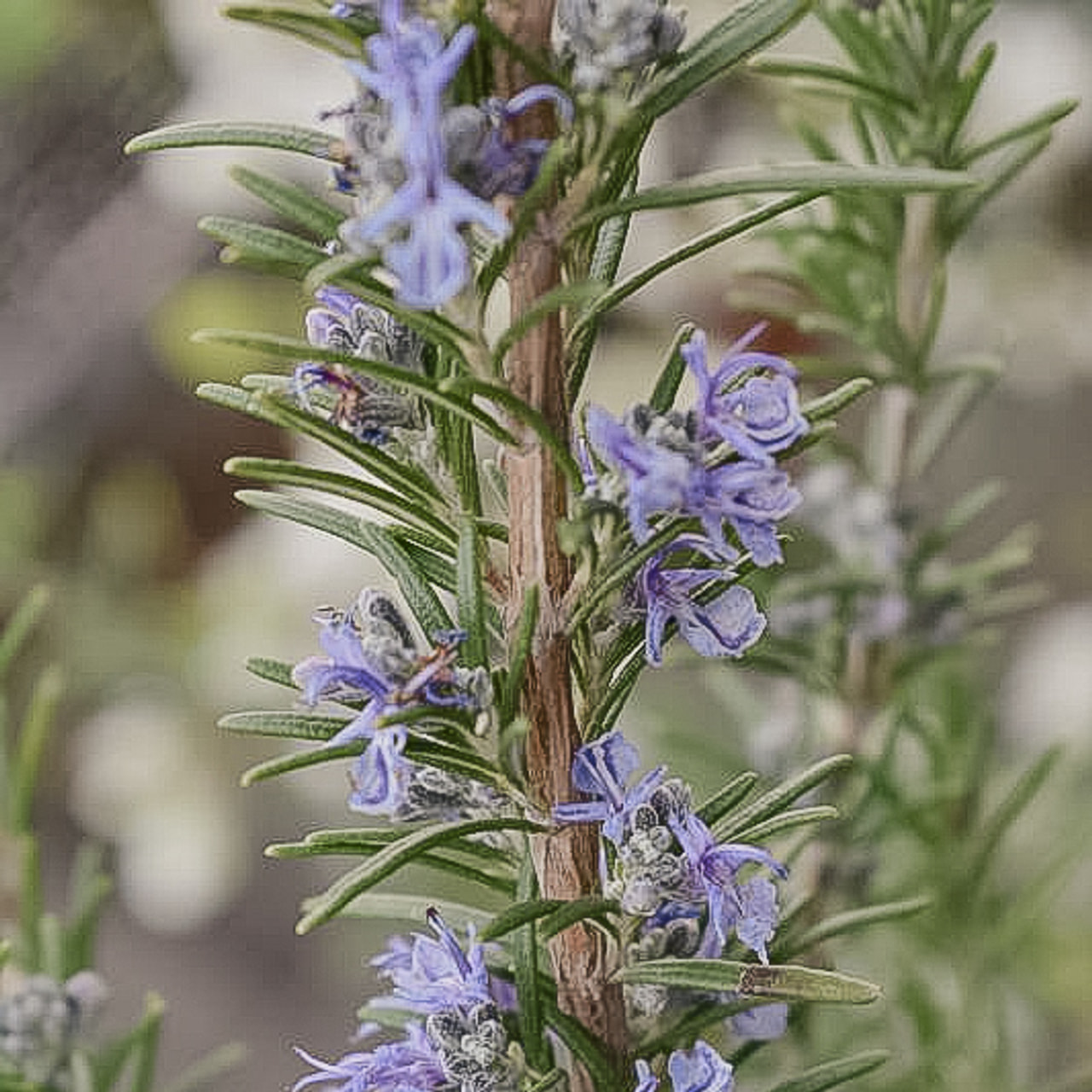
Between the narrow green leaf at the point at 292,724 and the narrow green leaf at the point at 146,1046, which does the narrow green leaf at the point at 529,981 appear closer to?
the narrow green leaf at the point at 292,724

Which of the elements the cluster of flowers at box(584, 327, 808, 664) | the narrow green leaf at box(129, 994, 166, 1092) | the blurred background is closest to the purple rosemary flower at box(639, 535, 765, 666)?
the cluster of flowers at box(584, 327, 808, 664)

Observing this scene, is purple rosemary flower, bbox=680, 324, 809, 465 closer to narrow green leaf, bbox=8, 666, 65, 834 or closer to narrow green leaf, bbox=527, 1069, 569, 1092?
narrow green leaf, bbox=527, 1069, 569, 1092

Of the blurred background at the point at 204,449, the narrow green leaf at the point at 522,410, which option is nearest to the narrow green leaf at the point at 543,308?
the narrow green leaf at the point at 522,410

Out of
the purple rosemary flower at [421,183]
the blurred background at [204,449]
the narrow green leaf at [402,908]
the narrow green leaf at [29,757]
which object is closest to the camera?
the purple rosemary flower at [421,183]

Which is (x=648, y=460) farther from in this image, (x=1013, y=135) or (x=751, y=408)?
(x=1013, y=135)

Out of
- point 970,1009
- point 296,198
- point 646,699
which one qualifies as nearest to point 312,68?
point 646,699
